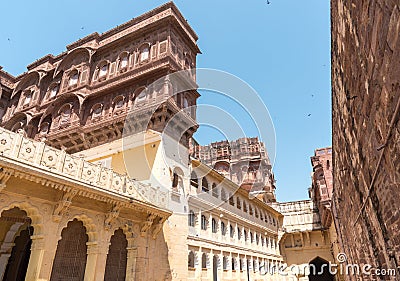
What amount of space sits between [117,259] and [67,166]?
561 centimetres

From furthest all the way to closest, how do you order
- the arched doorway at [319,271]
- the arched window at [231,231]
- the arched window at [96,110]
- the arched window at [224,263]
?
the arched doorway at [319,271] → the arched window at [231,231] → the arched window at [224,263] → the arched window at [96,110]

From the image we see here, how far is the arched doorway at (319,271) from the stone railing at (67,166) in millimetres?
27760

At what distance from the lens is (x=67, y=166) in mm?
9250

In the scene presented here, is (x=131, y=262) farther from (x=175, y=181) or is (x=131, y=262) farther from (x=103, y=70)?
(x=103, y=70)

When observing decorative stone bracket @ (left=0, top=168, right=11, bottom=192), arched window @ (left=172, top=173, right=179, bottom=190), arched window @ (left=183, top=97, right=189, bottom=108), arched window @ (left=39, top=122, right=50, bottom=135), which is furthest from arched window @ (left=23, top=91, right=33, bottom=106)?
decorative stone bracket @ (left=0, top=168, right=11, bottom=192)

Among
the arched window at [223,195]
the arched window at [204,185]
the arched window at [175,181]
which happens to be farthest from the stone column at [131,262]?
the arched window at [223,195]

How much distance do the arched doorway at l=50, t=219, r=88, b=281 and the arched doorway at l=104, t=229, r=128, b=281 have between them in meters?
1.06

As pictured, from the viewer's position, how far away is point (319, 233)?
31.9 m

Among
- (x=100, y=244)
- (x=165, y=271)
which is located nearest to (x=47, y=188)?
(x=100, y=244)

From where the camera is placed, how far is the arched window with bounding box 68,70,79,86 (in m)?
20.2

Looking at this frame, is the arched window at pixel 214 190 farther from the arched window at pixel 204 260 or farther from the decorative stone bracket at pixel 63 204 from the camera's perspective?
the decorative stone bracket at pixel 63 204

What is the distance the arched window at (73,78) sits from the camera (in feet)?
66.2

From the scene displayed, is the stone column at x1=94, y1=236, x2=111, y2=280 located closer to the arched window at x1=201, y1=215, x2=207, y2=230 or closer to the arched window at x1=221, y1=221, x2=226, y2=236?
the arched window at x1=201, y1=215, x2=207, y2=230

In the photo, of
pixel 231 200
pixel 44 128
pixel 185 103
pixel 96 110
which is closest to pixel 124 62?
pixel 96 110
